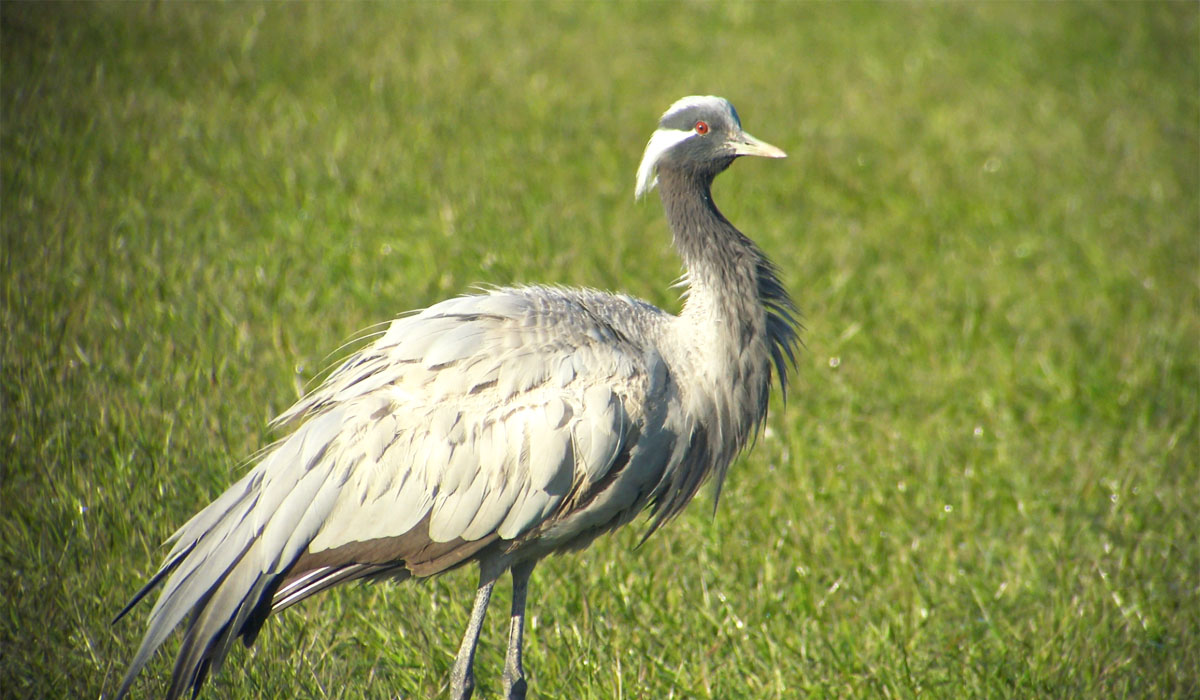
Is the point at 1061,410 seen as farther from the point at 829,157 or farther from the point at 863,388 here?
the point at 829,157

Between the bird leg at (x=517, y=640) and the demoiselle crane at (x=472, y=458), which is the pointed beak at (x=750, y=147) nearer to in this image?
the demoiselle crane at (x=472, y=458)

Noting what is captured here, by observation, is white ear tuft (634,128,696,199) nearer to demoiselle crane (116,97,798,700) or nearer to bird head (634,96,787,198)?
bird head (634,96,787,198)

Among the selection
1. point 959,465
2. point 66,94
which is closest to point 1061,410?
point 959,465

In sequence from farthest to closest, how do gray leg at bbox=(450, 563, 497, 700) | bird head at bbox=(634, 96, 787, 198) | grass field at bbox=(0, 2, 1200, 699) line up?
grass field at bbox=(0, 2, 1200, 699) < bird head at bbox=(634, 96, 787, 198) < gray leg at bbox=(450, 563, 497, 700)

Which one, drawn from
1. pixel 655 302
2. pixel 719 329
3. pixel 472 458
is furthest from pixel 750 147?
pixel 655 302

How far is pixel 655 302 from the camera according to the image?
691 centimetres

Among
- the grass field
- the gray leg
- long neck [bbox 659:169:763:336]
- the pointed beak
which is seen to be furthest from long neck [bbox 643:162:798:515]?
the grass field

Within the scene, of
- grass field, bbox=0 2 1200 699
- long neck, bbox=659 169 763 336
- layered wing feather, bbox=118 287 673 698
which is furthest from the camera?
grass field, bbox=0 2 1200 699

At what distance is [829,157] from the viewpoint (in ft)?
31.1

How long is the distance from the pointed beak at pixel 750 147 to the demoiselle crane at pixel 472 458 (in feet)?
1.40

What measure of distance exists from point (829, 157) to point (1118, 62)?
4548 mm

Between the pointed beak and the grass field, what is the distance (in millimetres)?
1813

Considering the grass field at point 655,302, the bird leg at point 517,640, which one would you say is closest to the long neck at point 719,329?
the bird leg at point 517,640

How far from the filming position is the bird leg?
3.88 meters
